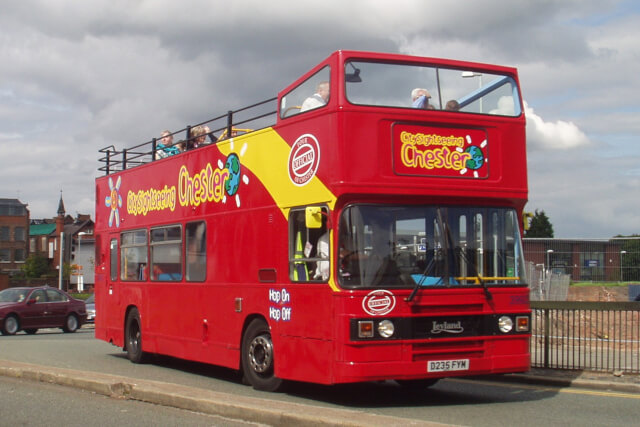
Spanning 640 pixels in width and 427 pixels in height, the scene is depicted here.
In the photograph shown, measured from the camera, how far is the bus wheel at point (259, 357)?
1151 centimetres

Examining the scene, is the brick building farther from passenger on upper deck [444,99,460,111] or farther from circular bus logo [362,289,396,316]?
circular bus logo [362,289,396,316]

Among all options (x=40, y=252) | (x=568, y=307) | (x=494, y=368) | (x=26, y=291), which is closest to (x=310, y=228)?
(x=494, y=368)

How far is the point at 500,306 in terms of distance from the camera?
10.4 meters

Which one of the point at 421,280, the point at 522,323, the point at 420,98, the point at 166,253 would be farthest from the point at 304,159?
the point at 166,253

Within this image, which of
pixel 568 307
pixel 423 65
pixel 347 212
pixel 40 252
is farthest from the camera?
pixel 40 252

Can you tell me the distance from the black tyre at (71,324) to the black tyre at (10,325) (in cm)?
186

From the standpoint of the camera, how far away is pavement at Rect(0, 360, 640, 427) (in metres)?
8.19

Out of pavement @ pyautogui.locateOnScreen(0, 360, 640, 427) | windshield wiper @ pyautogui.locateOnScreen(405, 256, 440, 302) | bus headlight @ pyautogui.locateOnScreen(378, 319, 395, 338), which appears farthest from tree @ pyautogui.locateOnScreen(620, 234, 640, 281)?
bus headlight @ pyautogui.locateOnScreen(378, 319, 395, 338)

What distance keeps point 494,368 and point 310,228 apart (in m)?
2.69

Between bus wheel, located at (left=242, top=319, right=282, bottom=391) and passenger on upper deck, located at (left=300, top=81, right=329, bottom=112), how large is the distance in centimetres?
300

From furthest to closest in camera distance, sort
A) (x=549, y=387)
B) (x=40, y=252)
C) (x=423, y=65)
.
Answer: (x=40, y=252)
(x=549, y=387)
(x=423, y=65)

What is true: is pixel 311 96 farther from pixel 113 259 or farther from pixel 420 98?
pixel 113 259

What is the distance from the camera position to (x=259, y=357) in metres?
11.8

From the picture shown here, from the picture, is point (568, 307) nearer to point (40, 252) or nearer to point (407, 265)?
point (407, 265)
